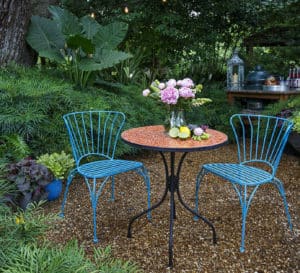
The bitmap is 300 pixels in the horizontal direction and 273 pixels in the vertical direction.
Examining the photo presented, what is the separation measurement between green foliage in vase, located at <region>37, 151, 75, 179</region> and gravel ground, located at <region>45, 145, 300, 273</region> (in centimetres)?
25

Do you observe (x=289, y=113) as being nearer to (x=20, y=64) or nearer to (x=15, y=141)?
(x=15, y=141)

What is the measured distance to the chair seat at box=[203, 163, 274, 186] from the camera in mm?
2137

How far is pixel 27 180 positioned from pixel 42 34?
222 centimetres

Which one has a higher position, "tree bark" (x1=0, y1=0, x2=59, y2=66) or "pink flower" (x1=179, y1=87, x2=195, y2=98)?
"tree bark" (x1=0, y1=0, x2=59, y2=66)

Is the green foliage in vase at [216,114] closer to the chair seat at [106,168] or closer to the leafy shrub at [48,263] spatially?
the chair seat at [106,168]

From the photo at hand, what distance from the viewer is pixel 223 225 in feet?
7.87

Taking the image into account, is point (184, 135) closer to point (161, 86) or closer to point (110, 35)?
point (161, 86)

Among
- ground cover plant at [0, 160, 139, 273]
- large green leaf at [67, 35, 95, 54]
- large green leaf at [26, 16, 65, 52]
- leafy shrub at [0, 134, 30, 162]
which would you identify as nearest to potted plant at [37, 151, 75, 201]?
leafy shrub at [0, 134, 30, 162]

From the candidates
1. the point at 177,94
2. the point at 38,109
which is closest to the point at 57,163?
the point at 38,109

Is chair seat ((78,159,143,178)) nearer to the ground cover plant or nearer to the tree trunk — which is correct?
the ground cover plant

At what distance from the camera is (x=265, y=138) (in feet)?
9.11

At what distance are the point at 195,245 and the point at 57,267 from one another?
1360 mm

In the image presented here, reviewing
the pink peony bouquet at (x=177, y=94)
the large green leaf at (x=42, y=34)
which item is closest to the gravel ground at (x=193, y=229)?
the pink peony bouquet at (x=177, y=94)

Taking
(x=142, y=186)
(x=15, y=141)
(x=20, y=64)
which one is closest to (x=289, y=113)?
(x=142, y=186)
